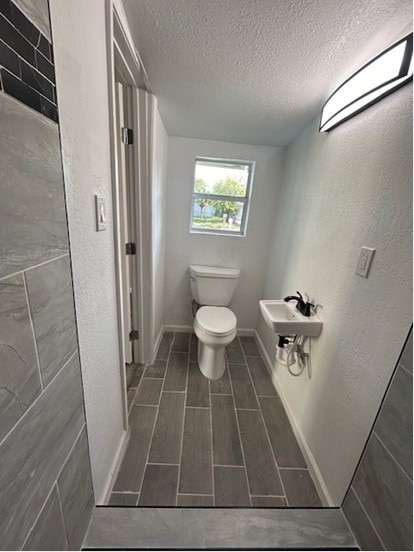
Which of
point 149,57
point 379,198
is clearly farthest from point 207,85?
point 379,198

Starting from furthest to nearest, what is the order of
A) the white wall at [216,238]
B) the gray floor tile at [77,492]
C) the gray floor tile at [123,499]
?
1. the white wall at [216,238]
2. the gray floor tile at [123,499]
3. the gray floor tile at [77,492]

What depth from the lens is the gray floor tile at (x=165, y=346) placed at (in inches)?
80.3

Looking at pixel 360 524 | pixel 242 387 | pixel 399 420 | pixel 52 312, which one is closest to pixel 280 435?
pixel 242 387

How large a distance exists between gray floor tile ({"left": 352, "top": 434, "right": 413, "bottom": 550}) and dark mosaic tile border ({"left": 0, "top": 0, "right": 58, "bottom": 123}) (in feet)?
4.87

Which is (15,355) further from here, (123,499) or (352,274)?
(352,274)

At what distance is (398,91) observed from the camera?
0.81m

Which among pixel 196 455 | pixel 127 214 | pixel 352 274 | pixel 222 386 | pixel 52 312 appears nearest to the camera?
pixel 52 312

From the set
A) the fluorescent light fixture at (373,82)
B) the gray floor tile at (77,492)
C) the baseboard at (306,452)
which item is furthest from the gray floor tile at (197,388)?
the fluorescent light fixture at (373,82)

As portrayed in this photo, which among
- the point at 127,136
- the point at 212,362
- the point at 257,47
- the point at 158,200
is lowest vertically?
the point at 212,362

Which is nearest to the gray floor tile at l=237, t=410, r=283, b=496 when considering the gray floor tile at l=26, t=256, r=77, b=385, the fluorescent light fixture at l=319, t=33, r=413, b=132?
the gray floor tile at l=26, t=256, r=77, b=385

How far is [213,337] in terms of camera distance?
167 centimetres

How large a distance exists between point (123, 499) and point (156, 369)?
34.6 inches

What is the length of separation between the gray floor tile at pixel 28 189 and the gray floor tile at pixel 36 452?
1.19 feet

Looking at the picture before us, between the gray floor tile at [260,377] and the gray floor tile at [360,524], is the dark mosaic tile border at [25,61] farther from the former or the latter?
the gray floor tile at [260,377]
